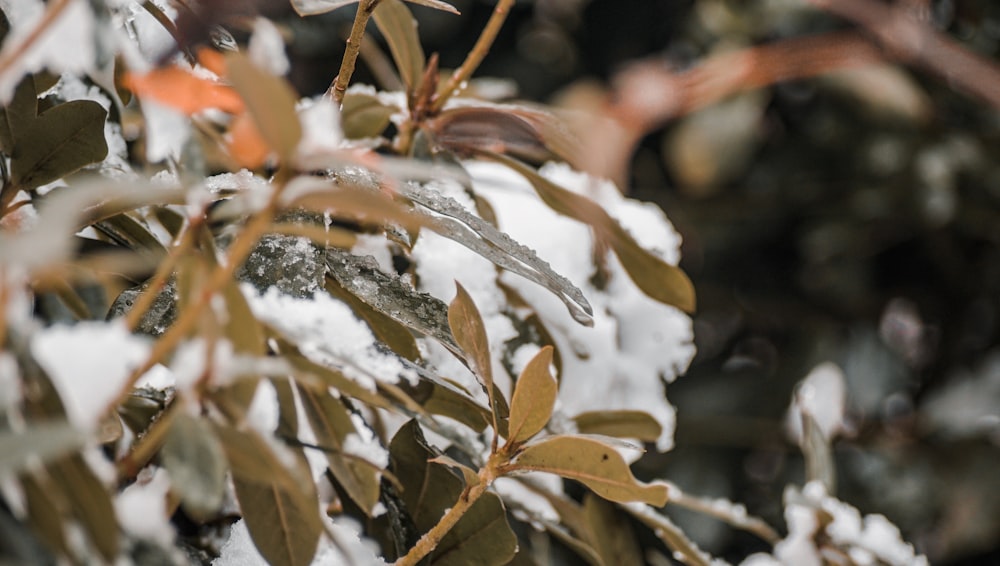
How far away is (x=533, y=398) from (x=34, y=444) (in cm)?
16

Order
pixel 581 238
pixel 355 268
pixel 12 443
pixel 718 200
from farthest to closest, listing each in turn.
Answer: pixel 718 200, pixel 581 238, pixel 355 268, pixel 12 443

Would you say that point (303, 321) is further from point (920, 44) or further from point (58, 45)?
point (920, 44)

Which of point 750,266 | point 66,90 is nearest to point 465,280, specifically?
point 66,90

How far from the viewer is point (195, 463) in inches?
7.5

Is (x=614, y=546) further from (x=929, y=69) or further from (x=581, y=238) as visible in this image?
(x=929, y=69)

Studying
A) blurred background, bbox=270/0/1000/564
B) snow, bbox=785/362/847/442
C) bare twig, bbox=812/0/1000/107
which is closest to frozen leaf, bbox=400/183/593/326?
snow, bbox=785/362/847/442

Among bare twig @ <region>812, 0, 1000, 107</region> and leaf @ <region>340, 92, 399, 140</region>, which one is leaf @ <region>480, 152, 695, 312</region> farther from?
bare twig @ <region>812, 0, 1000, 107</region>

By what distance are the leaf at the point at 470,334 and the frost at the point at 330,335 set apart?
2cm

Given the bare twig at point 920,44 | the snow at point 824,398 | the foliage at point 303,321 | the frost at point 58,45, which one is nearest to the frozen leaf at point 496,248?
the foliage at point 303,321

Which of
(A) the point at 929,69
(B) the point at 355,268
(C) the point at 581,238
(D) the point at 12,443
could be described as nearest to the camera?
(D) the point at 12,443

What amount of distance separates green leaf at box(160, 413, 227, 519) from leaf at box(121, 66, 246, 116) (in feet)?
0.54

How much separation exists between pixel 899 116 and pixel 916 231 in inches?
7.7

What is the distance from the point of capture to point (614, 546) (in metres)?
0.42

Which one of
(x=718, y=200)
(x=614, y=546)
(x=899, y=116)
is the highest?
(x=614, y=546)
